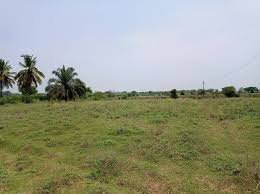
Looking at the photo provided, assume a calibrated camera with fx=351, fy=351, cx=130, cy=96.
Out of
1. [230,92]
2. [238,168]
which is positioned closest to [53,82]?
[230,92]

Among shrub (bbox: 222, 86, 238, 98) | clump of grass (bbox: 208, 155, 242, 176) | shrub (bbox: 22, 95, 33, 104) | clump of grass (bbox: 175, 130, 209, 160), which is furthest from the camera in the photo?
shrub (bbox: 22, 95, 33, 104)

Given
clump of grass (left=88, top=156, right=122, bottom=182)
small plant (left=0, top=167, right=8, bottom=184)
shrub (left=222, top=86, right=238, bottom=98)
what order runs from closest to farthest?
clump of grass (left=88, top=156, right=122, bottom=182)
small plant (left=0, top=167, right=8, bottom=184)
shrub (left=222, top=86, right=238, bottom=98)

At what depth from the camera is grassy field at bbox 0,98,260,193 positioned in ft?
42.1

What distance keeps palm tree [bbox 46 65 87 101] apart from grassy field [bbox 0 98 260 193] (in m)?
15.7

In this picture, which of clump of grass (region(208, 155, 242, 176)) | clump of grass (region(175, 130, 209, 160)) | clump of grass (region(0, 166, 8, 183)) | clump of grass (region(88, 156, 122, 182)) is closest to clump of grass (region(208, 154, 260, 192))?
clump of grass (region(208, 155, 242, 176))

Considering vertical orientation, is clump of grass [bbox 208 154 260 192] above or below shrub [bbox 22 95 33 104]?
below

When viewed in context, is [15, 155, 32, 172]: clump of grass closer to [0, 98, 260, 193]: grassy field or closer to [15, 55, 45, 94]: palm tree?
[0, 98, 260, 193]: grassy field

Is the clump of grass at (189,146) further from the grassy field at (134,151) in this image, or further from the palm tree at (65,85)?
the palm tree at (65,85)

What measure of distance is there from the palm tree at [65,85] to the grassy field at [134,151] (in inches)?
617

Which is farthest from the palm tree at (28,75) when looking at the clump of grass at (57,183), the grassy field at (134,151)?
the clump of grass at (57,183)

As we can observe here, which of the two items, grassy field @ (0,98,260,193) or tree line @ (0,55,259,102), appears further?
tree line @ (0,55,259,102)

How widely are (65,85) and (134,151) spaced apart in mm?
27938

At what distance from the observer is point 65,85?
43000 mm

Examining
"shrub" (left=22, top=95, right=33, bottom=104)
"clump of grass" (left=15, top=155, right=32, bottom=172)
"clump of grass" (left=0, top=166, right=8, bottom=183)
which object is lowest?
"clump of grass" (left=0, top=166, right=8, bottom=183)
